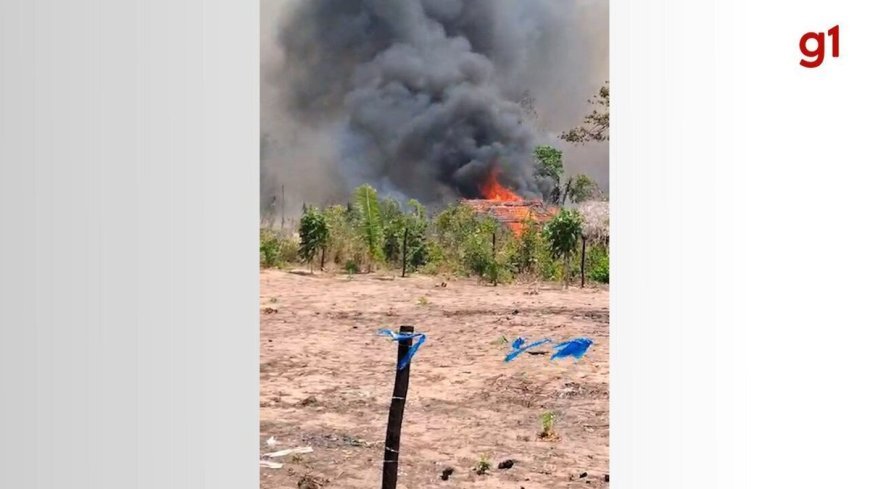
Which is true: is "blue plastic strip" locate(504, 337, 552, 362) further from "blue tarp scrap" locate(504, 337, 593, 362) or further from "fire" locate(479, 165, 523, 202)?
"fire" locate(479, 165, 523, 202)

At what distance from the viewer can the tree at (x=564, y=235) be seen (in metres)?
5.34

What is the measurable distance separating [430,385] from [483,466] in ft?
1.68

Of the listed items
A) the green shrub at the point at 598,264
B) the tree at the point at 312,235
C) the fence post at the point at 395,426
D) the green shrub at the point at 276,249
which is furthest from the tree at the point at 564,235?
the green shrub at the point at 276,249

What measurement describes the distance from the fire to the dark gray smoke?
0.12 feet

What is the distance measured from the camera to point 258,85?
5.02 metres

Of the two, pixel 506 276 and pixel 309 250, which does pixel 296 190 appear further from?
pixel 506 276

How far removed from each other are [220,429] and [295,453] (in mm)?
415

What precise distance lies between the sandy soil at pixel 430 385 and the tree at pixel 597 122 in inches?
37.5

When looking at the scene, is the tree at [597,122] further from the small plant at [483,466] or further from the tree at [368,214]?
the small plant at [483,466]

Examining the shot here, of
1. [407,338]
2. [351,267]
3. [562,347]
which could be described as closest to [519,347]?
[562,347]

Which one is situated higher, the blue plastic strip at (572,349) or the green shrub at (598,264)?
the green shrub at (598,264)

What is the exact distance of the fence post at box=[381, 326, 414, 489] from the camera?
15.7ft

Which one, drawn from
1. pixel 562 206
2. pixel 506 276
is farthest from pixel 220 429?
pixel 562 206

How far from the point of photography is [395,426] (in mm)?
4836
